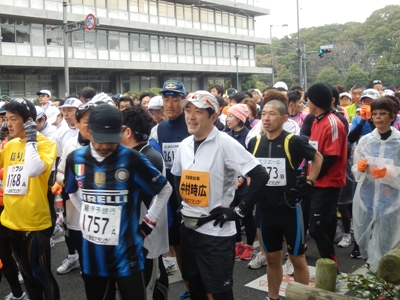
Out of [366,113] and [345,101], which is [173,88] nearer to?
[366,113]

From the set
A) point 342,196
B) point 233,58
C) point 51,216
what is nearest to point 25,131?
point 51,216

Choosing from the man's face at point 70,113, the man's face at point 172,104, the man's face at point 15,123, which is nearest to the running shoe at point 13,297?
the man's face at point 15,123

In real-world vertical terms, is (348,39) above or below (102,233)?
above

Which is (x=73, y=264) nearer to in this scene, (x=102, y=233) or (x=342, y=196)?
(x=102, y=233)

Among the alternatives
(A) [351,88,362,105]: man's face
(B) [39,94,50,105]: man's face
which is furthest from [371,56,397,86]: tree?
(B) [39,94,50,105]: man's face

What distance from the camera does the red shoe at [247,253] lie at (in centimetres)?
620

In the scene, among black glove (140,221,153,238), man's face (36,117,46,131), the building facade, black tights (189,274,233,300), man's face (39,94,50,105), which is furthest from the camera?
the building facade

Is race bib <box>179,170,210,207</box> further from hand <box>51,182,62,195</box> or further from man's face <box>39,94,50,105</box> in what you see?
man's face <box>39,94,50,105</box>

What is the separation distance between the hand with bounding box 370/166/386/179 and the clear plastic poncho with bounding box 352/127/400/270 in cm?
4

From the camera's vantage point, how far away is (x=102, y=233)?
10.8 feet

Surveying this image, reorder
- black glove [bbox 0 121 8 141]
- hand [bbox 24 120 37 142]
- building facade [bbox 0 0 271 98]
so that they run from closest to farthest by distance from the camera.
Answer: hand [bbox 24 120 37 142] → black glove [bbox 0 121 8 141] → building facade [bbox 0 0 271 98]

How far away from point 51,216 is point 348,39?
79344mm

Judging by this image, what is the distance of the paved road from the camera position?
512 centimetres

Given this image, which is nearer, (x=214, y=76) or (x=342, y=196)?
(x=342, y=196)
